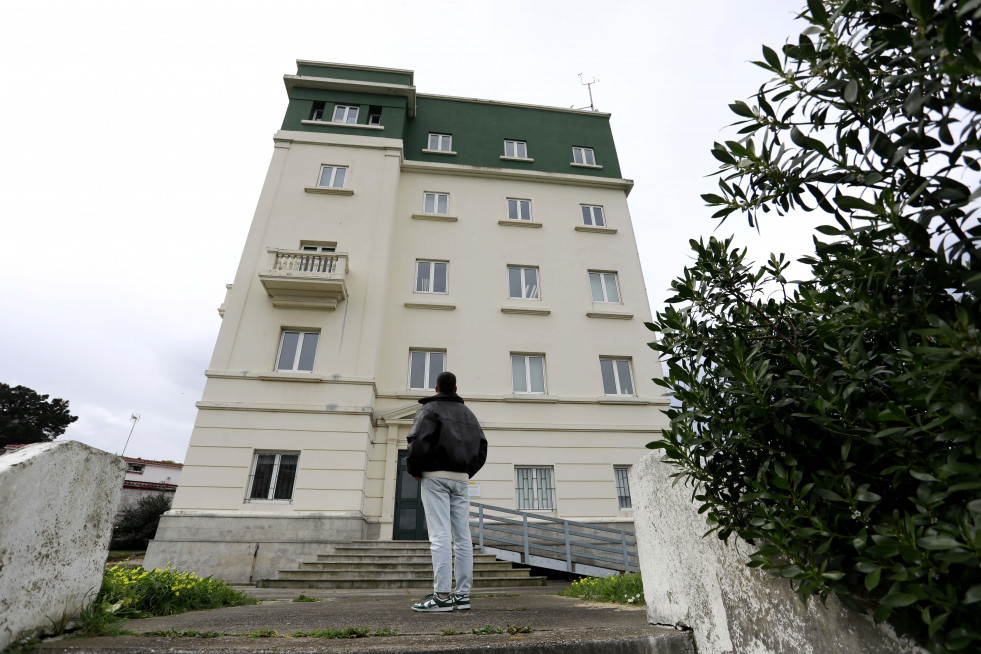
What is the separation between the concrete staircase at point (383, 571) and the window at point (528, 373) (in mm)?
5673

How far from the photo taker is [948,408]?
1483 mm

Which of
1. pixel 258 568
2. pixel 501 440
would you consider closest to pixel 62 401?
pixel 258 568

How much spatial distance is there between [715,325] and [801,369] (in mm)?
561

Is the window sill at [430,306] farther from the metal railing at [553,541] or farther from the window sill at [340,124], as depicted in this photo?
the window sill at [340,124]

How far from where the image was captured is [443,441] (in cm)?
432

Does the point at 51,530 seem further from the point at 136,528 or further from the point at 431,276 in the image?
the point at 136,528

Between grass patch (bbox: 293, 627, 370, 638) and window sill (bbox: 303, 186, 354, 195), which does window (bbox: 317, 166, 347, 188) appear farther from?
grass patch (bbox: 293, 627, 370, 638)

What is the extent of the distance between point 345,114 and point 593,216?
10.5 m

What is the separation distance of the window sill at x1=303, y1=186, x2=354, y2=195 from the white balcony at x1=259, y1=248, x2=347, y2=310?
311 cm

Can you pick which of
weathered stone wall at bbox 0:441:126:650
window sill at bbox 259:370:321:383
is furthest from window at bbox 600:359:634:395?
weathered stone wall at bbox 0:441:126:650

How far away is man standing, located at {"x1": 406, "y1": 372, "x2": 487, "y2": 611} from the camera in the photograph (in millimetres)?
4152

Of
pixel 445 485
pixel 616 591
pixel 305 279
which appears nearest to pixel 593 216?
pixel 305 279

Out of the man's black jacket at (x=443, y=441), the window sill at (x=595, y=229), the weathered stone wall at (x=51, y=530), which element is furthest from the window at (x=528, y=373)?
the weathered stone wall at (x=51, y=530)

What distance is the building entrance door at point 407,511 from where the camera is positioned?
13.2 m
